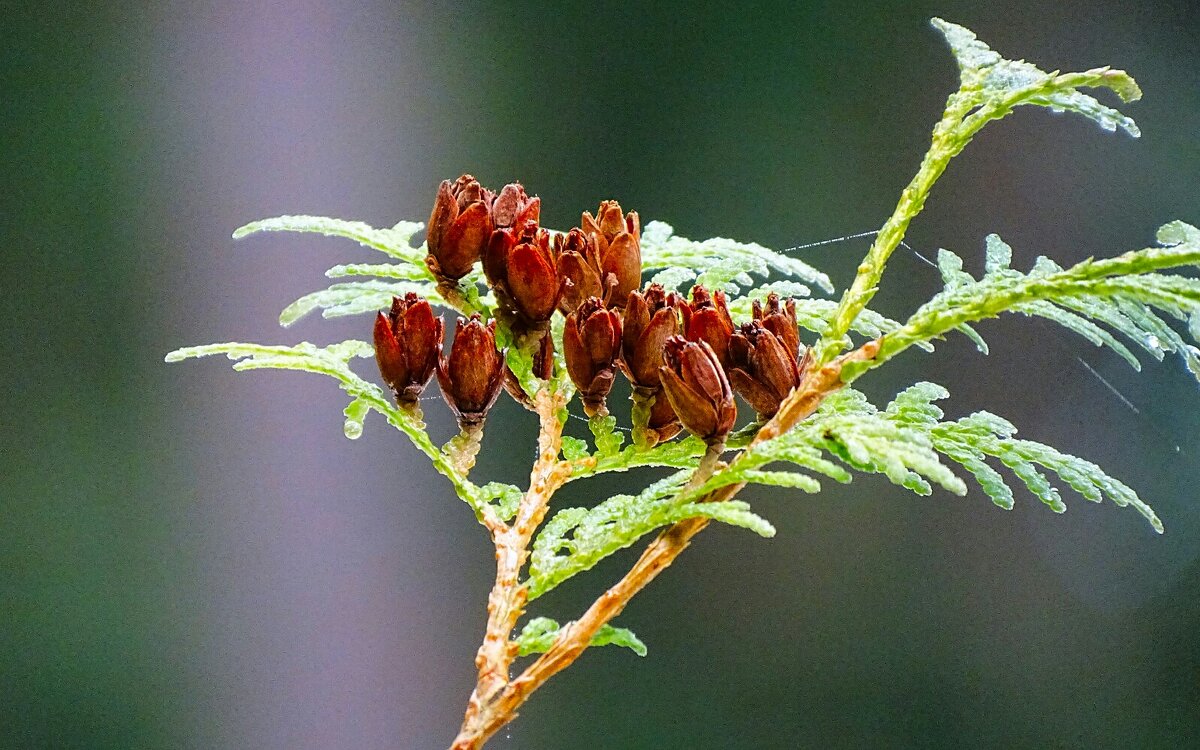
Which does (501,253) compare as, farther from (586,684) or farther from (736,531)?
(586,684)

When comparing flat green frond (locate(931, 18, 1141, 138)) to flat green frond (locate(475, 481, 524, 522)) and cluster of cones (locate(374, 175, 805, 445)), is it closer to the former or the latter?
cluster of cones (locate(374, 175, 805, 445))

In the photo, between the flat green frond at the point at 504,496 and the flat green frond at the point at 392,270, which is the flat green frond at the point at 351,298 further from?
the flat green frond at the point at 504,496

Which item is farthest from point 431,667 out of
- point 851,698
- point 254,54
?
point 254,54

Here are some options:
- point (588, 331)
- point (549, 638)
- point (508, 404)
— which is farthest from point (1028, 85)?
point (508, 404)

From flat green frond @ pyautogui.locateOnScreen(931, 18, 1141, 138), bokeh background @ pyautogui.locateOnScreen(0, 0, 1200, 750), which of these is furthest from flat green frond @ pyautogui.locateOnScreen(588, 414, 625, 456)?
bokeh background @ pyautogui.locateOnScreen(0, 0, 1200, 750)

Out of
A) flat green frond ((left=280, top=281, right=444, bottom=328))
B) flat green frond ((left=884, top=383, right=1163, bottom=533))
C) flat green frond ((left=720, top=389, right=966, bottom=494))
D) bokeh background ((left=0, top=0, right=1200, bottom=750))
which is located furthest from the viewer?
bokeh background ((left=0, top=0, right=1200, bottom=750))

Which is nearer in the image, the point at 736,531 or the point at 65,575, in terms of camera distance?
the point at 65,575

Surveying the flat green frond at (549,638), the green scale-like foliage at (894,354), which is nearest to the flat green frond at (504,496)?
the green scale-like foliage at (894,354)
